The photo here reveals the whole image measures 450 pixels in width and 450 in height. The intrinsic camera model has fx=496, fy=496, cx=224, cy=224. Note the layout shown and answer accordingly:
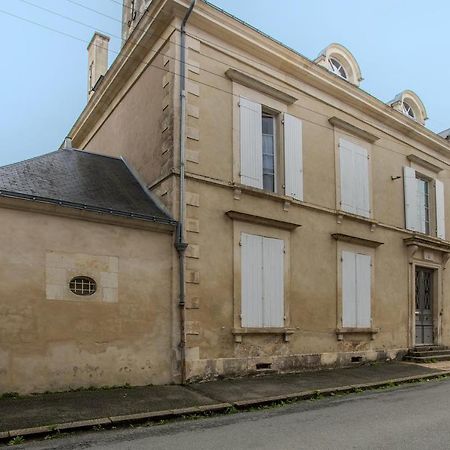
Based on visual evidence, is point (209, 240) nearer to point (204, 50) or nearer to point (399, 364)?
point (204, 50)

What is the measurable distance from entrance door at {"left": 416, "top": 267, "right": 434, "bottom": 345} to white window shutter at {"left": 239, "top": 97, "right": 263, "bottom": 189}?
6565 millimetres

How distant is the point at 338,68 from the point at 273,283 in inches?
259

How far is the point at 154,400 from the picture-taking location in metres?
7.23

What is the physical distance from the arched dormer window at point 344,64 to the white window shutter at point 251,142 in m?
3.61

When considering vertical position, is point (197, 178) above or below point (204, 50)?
below

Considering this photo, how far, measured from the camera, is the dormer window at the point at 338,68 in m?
13.2

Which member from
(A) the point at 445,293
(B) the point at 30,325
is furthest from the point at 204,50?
(A) the point at 445,293

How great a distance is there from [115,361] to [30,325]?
1.50 metres

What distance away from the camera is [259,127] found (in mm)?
10672

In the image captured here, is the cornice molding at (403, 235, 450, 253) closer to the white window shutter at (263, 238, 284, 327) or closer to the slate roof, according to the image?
the white window shutter at (263, 238, 284, 327)

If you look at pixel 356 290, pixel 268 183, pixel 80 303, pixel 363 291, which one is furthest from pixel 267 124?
pixel 80 303

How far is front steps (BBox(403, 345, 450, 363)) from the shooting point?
42.1ft

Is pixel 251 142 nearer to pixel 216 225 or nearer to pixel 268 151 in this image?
pixel 268 151

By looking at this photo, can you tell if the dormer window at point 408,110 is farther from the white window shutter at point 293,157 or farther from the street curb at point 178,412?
the street curb at point 178,412
